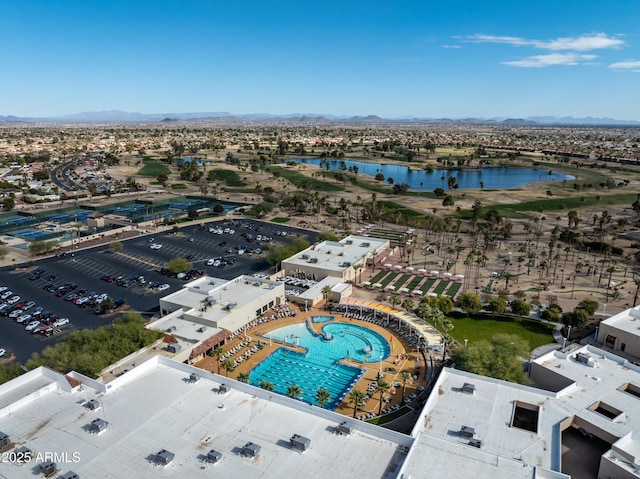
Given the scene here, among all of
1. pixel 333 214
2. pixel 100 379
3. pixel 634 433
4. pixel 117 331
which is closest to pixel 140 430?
pixel 100 379

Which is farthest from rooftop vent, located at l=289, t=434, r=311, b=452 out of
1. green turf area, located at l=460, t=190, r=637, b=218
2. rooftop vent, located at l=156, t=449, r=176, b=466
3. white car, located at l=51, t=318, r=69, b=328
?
green turf area, located at l=460, t=190, r=637, b=218

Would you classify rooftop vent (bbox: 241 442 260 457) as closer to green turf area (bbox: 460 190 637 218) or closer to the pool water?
the pool water

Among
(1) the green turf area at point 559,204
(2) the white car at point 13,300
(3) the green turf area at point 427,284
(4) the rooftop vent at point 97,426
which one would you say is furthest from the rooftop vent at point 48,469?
(1) the green turf area at point 559,204

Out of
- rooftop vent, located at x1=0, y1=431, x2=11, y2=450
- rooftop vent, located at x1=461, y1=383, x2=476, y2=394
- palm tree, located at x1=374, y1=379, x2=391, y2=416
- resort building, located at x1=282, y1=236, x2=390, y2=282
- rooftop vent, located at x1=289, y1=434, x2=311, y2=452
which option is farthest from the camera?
resort building, located at x1=282, y1=236, x2=390, y2=282

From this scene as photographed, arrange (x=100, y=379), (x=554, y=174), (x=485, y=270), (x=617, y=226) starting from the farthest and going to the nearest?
(x=554, y=174) < (x=617, y=226) < (x=485, y=270) < (x=100, y=379)

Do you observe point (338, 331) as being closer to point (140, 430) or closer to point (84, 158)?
point (140, 430)

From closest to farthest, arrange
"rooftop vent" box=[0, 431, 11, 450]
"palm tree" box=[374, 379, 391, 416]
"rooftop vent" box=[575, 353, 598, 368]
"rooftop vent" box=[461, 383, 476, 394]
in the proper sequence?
"rooftop vent" box=[0, 431, 11, 450]
"rooftop vent" box=[461, 383, 476, 394]
"palm tree" box=[374, 379, 391, 416]
"rooftop vent" box=[575, 353, 598, 368]

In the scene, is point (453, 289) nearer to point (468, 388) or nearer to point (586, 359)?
point (586, 359)

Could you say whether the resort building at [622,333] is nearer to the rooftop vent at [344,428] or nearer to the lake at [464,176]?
the rooftop vent at [344,428]

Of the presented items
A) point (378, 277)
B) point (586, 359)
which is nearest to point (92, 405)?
point (586, 359)
